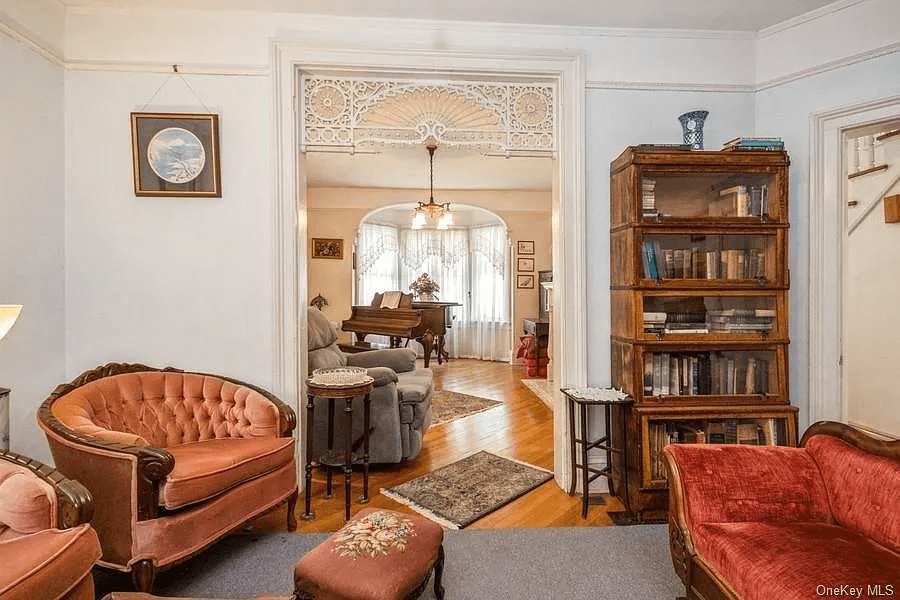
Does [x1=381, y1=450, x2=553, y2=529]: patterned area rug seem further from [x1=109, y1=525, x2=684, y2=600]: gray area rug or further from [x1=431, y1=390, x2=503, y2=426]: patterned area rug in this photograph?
[x1=431, y1=390, x2=503, y2=426]: patterned area rug

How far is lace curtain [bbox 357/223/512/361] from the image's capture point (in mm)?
8289

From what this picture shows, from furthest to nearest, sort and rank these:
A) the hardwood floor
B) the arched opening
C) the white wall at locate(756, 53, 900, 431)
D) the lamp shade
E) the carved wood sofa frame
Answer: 1. the arched opening
2. the white wall at locate(756, 53, 900, 431)
3. the hardwood floor
4. the lamp shade
5. the carved wood sofa frame

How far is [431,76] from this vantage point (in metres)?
3.08

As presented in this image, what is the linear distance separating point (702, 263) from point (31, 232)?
3806 millimetres

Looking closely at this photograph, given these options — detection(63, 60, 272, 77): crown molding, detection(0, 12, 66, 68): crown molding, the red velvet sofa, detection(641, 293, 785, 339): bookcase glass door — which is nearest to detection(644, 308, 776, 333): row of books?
detection(641, 293, 785, 339): bookcase glass door

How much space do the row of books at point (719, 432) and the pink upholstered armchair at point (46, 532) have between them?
8.74 ft

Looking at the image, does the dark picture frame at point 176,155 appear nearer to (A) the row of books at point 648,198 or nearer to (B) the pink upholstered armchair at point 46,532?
(B) the pink upholstered armchair at point 46,532

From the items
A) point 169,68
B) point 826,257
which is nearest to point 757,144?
Result: point 826,257

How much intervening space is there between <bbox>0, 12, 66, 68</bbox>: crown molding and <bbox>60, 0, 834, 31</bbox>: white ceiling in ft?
1.11

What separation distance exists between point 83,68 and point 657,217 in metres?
3.52

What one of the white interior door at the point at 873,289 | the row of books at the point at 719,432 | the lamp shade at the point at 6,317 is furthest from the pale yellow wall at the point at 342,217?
the lamp shade at the point at 6,317

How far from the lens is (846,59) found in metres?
2.84

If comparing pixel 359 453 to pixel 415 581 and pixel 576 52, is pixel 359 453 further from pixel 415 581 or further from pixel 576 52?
pixel 576 52

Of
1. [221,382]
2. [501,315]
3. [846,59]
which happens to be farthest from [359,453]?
[501,315]
